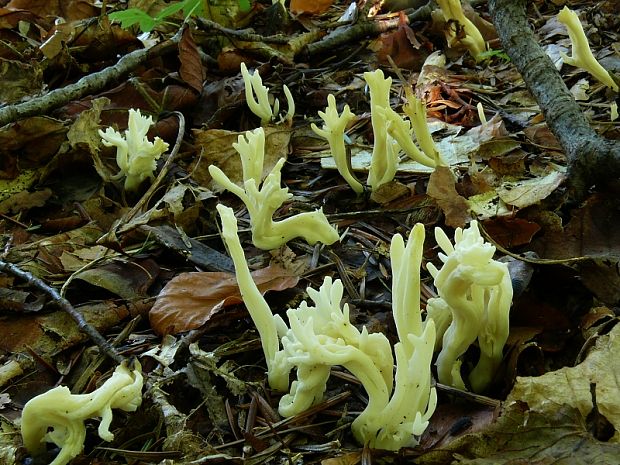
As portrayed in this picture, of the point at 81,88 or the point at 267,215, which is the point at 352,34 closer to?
the point at 81,88

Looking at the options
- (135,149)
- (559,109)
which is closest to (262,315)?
(135,149)

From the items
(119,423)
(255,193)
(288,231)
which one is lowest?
(119,423)

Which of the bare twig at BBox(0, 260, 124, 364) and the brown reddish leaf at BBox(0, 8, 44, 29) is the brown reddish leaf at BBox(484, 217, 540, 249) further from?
the brown reddish leaf at BBox(0, 8, 44, 29)

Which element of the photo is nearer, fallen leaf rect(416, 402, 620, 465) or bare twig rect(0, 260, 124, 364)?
fallen leaf rect(416, 402, 620, 465)

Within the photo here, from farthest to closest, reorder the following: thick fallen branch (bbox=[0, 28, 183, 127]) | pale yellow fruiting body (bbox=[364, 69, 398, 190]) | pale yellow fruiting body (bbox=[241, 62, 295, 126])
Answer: pale yellow fruiting body (bbox=[241, 62, 295, 126]) < thick fallen branch (bbox=[0, 28, 183, 127]) < pale yellow fruiting body (bbox=[364, 69, 398, 190])

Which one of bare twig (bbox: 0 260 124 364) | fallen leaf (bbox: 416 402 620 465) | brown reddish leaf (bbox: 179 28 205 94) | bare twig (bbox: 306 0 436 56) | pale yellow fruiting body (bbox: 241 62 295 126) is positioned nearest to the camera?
fallen leaf (bbox: 416 402 620 465)

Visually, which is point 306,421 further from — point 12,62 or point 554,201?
point 12,62

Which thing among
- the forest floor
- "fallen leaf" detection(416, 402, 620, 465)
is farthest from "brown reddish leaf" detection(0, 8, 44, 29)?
"fallen leaf" detection(416, 402, 620, 465)

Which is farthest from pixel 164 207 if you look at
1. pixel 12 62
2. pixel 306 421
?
pixel 12 62
